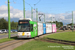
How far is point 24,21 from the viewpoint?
22078mm

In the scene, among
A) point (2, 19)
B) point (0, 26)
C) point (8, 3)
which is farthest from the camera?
point (2, 19)

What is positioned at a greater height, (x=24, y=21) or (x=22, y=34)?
(x=24, y=21)

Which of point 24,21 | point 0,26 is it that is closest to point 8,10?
point 24,21

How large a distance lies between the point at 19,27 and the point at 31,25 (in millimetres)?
2024

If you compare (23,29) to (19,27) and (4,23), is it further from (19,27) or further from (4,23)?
(4,23)

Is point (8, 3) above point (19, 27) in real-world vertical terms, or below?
above

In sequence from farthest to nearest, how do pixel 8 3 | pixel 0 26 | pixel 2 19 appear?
1. pixel 2 19
2. pixel 0 26
3. pixel 8 3

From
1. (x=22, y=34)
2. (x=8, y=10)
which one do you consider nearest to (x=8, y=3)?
(x=8, y=10)

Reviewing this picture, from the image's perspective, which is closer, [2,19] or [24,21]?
[24,21]

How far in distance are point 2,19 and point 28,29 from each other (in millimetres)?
92157

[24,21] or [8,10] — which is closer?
[24,21]

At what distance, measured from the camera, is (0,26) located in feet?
335

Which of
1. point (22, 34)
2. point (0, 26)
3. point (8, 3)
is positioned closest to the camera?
point (22, 34)

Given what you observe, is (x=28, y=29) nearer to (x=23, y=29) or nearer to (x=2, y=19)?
(x=23, y=29)
